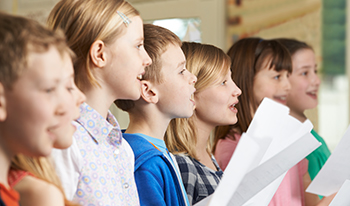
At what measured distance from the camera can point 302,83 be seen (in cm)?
135

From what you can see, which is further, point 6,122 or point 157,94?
point 157,94

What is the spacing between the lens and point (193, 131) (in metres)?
0.91

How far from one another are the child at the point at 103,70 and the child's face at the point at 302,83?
86 cm

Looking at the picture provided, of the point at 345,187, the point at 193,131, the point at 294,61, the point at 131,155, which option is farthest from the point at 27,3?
the point at 345,187

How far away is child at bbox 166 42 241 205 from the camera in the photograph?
882mm

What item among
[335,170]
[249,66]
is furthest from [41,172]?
[249,66]

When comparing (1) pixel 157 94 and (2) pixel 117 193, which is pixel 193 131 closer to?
(1) pixel 157 94

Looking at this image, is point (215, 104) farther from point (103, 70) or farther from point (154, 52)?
point (103, 70)

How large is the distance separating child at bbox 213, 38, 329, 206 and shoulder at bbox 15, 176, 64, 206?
→ 77cm

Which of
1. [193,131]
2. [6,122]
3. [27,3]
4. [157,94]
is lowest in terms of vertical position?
[27,3]

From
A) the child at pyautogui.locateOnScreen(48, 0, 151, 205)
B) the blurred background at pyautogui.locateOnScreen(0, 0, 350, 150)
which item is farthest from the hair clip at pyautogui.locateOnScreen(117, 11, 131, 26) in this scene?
the blurred background at pyautogui.locateOnScreen(0, 0, 350, 150)

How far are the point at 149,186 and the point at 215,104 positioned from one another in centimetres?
32

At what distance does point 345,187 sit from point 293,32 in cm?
146

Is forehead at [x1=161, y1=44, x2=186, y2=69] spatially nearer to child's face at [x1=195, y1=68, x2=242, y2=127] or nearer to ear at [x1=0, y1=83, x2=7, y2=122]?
child's face at [x1=195, y1=68, x2=242, y2=127]
